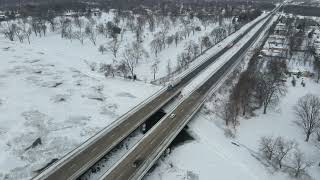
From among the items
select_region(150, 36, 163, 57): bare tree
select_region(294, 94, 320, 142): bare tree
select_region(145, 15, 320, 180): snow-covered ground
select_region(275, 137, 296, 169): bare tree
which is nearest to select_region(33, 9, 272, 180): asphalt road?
select_region(145, 15, 320, 180): snow-covered ground

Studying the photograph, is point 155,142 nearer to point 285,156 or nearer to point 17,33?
point 285,156

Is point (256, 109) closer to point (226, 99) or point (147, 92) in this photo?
point (226, 99)

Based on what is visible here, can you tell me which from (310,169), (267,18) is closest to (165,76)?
(310,169)

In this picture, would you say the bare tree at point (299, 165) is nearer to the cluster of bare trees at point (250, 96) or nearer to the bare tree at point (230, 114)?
the bare tree at point (230, 114)

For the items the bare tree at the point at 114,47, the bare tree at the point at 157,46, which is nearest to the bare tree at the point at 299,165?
the bare tree at the point at 157,46

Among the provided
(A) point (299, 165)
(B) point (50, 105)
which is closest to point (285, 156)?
(A) point (299, 165)

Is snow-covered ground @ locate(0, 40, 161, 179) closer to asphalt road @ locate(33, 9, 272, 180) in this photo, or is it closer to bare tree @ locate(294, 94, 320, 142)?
asphalt road @ locate(33, 9, 272, 180)
